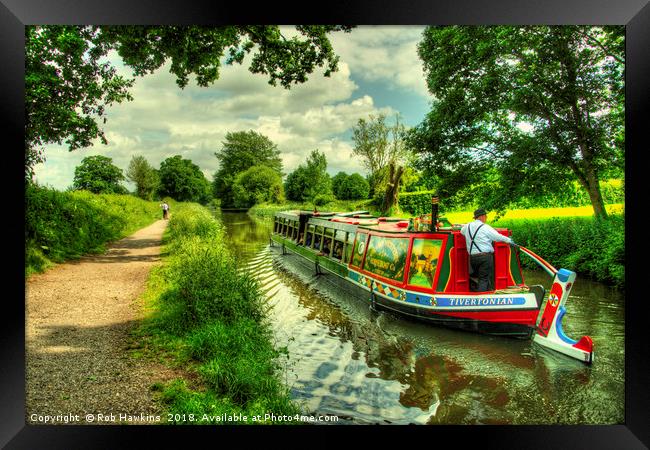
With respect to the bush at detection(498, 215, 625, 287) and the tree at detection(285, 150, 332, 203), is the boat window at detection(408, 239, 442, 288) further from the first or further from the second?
the tree at detection(285, 150, 332, 203)

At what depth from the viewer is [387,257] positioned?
7.30 meters

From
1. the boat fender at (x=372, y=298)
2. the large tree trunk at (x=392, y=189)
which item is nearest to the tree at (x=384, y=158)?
the large tree trunk at (x=392, y=189)

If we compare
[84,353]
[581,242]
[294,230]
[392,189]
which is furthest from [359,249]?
[392,189]

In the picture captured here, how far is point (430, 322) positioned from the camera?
20.9 ft

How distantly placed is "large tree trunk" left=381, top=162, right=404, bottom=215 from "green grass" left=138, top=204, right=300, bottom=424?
7941 mm

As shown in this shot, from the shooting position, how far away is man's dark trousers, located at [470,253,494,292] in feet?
19.1

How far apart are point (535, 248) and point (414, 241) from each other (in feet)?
11.5

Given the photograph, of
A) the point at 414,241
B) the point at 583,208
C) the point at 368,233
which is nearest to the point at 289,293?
the point at 368,233

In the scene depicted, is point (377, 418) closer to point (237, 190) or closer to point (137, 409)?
point (137, 409)

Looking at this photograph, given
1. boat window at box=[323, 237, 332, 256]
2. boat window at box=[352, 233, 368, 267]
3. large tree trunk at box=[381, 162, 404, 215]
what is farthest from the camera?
large tree trunk at box=[381, 162, 404, 215]

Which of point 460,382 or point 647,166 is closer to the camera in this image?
point 647,166

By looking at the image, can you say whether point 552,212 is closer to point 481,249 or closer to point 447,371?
point 481,249

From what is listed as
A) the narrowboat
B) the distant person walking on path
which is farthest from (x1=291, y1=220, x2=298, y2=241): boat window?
the distant person walking on path
